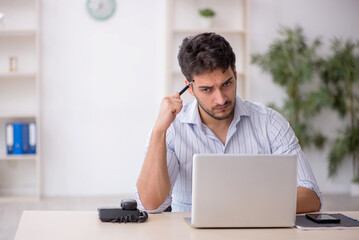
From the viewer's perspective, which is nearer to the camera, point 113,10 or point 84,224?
point 84,224

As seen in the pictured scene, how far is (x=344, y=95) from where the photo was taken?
5.40 m

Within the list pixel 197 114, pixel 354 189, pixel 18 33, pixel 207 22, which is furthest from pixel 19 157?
pixel 354 189

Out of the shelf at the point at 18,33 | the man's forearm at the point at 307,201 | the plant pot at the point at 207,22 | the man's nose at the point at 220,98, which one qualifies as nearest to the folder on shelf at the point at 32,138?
the shelf at the point at 18,33

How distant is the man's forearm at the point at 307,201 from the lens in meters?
1.86

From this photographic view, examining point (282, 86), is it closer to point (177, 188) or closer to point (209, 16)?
point (209, 16)

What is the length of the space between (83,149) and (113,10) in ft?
5.00

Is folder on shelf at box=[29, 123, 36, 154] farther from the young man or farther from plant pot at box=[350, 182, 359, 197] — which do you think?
plant pot at box=[350, 182, 359, 197]

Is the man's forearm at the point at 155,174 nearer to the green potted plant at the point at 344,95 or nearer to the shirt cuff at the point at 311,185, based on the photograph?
the shirt cuff at the point at 311,185

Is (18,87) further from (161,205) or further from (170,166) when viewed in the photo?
(161,205)

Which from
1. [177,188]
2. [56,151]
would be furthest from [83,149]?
[177,188]

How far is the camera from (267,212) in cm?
160

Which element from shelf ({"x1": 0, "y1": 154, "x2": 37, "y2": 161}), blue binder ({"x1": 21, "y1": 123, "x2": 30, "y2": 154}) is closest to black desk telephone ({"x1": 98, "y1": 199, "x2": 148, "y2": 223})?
shelf ({"x1": 0, "y1": 154, "x2": 37, "y2": 161})

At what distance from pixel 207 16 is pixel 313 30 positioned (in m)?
1.26

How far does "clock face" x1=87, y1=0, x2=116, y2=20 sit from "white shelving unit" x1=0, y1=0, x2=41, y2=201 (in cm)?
58
